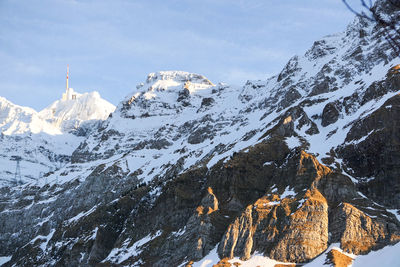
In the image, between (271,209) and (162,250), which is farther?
(162,250)

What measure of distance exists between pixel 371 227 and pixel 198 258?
117 ft

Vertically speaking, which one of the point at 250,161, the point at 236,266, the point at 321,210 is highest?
the point at 250,161

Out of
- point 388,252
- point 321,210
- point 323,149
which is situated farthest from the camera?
point 323,149

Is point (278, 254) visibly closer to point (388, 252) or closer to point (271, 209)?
point (271, 209)

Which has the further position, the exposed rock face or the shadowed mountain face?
the exposed rock face

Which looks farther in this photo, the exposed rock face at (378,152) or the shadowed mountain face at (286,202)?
the exposed rock face at (378,152)

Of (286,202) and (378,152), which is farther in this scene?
(378,152)

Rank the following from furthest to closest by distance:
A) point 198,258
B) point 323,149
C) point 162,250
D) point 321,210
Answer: point 323,149, point 162,250, point 198,258, point 321,210

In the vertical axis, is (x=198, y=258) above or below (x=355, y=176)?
below

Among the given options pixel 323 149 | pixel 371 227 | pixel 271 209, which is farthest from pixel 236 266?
pixel 323 149

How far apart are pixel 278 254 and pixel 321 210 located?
497 inches

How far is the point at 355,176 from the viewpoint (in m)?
114

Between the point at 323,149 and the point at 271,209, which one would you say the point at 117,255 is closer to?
the point at 271,209

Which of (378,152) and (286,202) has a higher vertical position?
(378,152)
